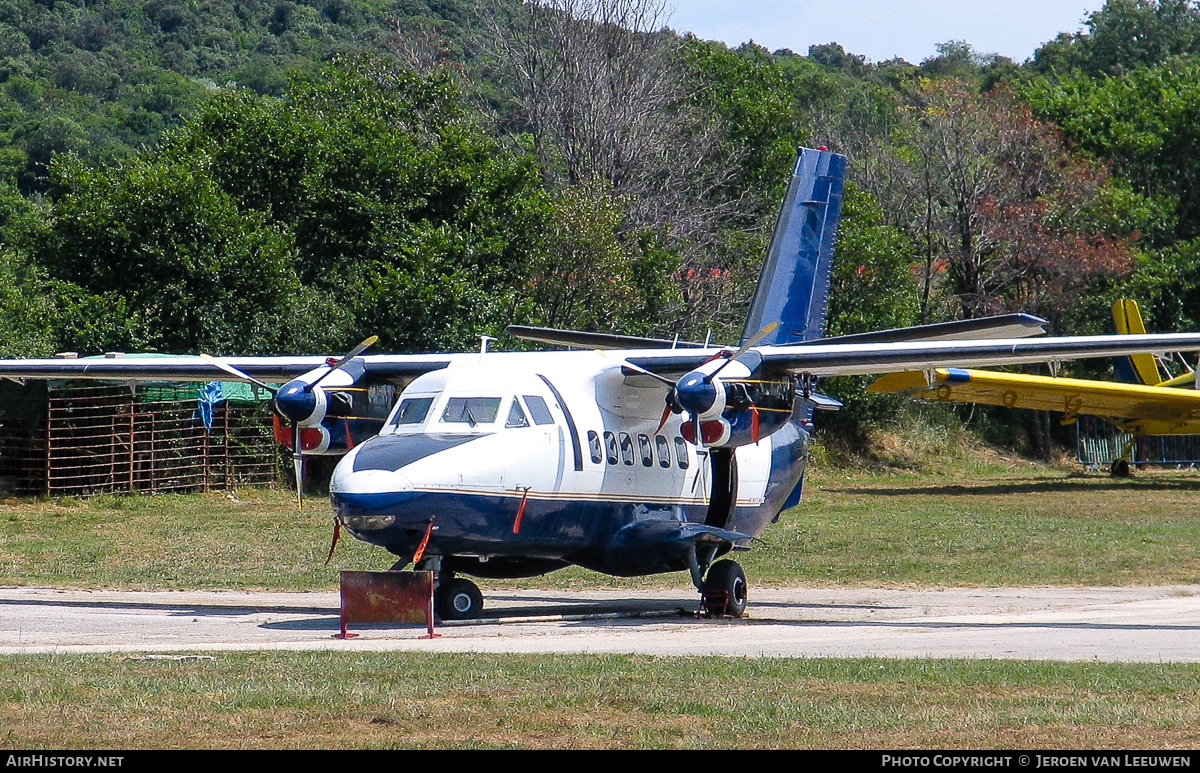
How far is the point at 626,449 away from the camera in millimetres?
16984

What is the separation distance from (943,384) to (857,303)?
1257 cm

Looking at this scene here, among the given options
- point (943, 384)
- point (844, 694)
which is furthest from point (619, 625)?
point (943, 384)

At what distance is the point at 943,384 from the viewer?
33.5 meters

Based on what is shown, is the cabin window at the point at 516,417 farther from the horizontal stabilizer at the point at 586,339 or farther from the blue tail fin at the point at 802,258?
the blue tail fin at the point at 802,258

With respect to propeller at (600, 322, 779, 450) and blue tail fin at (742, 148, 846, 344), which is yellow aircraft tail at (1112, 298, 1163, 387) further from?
propeller at (600, 322, 779, 450)

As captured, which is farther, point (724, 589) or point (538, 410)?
point (724, 589)

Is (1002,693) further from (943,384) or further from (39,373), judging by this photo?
(943,384)

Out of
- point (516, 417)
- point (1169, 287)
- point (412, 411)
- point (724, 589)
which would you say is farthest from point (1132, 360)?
point (412, 411)

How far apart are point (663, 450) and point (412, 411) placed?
12.0 feet

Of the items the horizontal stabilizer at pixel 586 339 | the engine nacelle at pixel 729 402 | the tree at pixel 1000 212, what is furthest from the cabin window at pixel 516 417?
the tree at pixel 1000 212

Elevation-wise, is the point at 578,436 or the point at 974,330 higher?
the point at 974,330

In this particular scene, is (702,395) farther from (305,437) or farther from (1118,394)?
(1118,394)

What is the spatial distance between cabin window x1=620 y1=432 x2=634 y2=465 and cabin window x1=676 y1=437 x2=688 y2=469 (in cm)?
99

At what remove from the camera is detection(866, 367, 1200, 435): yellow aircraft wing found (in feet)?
123
